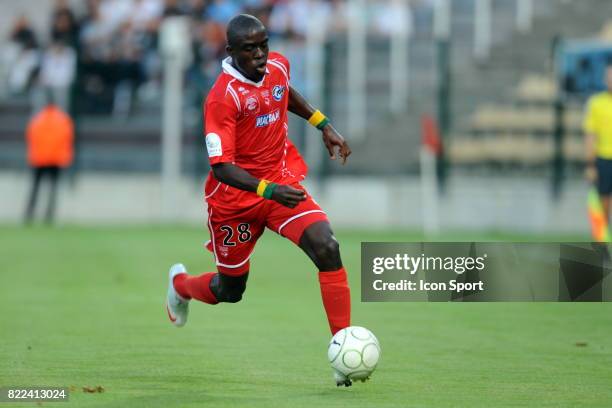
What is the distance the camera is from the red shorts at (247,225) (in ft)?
27.5

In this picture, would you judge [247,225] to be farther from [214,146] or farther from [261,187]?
[261,187]

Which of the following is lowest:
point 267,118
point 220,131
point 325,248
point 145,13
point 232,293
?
point 232,293

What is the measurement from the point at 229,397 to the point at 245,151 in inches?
69.3

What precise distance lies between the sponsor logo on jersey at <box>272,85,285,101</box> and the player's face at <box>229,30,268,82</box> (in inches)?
11.1

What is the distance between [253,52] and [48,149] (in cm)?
1774

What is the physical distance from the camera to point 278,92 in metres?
8.62

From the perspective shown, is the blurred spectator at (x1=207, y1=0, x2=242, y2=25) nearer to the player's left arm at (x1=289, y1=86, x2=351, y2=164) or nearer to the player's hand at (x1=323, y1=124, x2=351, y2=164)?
the player's left arm at (x1=289, y1=86, x2=351, y2=164)

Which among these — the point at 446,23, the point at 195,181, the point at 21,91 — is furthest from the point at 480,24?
the point at 21,91

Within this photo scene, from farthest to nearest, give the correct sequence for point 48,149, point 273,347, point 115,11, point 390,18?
point 115,11
point 390,18
point 48,149
point 273,347

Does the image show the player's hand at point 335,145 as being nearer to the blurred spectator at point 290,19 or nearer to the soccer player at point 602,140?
the soccer player at point 602,140

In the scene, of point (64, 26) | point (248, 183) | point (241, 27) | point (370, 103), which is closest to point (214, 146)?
point (248, 183)

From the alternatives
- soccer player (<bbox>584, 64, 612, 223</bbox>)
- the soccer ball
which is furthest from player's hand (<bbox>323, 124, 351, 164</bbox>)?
soccer player (<bbox>584, 64, 612, 223</bbox>)

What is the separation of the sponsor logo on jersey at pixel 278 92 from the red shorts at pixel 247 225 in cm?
56

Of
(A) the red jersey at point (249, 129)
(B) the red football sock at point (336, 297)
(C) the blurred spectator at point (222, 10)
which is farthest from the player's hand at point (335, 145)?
(C) the blurred spectator at point (222, 10)
